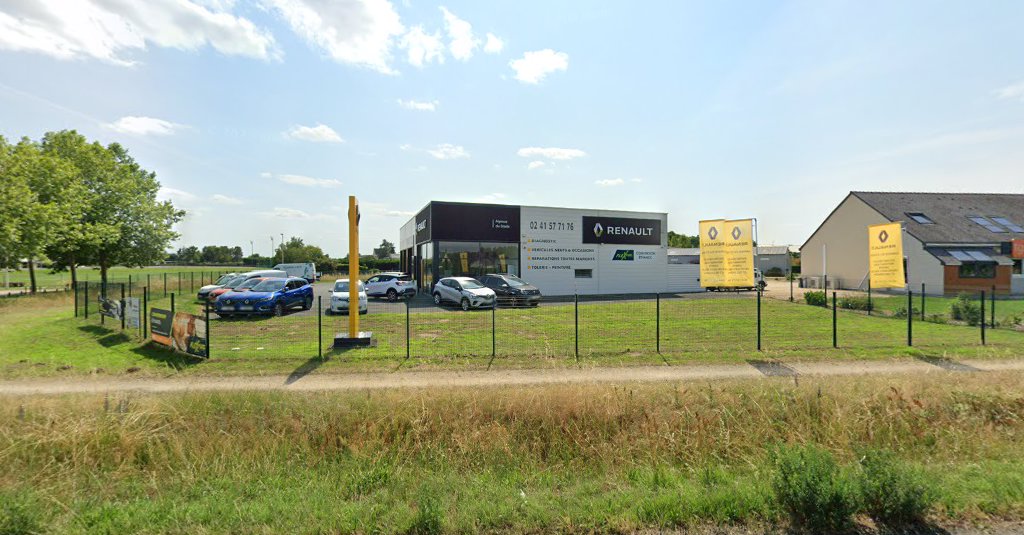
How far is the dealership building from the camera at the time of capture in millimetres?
27516

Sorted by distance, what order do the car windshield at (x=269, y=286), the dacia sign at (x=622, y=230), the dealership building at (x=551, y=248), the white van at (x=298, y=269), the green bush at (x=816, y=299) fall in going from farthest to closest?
the white van at (x=298, y=269), the dacia sign at (x=622, y=230), the dealership building at (x=551, y=248), the green bush at (x=816, y=299), the car windshield at (x=269, y=286)

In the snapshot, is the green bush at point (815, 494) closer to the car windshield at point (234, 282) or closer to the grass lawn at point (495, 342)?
the grass lawn at point (495, 342)

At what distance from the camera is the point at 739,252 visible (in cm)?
1463

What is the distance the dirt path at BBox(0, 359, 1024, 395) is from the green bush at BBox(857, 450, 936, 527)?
13.6 ft

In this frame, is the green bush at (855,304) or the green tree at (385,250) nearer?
the green bush at (855,304)

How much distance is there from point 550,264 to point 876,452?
24735mm

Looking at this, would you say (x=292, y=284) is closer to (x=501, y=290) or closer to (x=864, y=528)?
(x=501, y=290)

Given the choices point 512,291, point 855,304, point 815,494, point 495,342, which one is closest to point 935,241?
point 855,304

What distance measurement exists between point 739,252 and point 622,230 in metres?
16.7

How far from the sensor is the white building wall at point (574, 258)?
1136 inches

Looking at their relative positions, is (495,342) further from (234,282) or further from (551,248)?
(234,282)

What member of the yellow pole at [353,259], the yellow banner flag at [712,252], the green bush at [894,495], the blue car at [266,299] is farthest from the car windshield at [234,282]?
the green bush at [894,495]

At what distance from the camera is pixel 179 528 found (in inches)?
156

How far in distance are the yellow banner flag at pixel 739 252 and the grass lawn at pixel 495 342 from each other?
1560 mm
